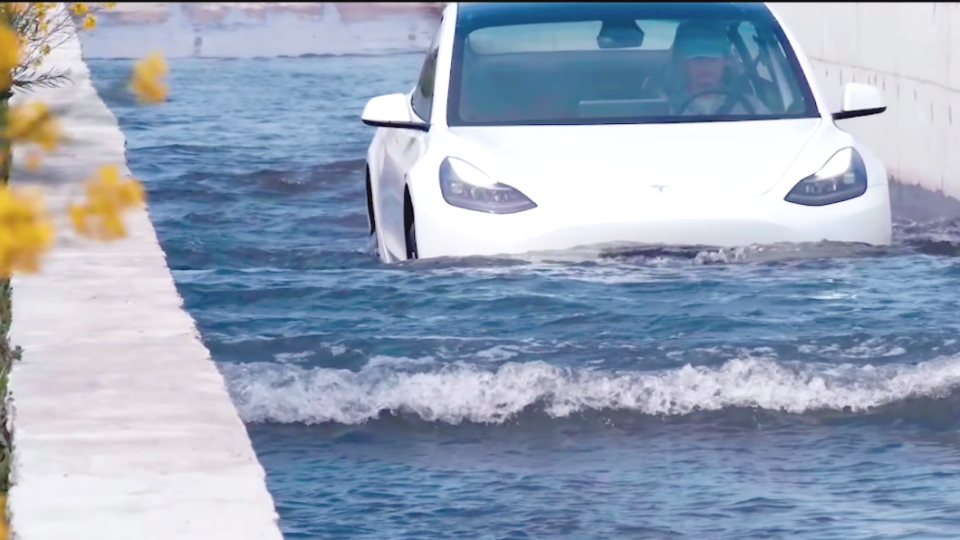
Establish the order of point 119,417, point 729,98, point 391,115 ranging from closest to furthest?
point 119,417, point 391,115, point 729,98

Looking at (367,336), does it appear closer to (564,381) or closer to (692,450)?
(564,381)

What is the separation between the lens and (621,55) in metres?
10.0

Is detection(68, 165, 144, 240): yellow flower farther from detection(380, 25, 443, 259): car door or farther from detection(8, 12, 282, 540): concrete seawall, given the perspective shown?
detection(380, 25, 443, 259): car door

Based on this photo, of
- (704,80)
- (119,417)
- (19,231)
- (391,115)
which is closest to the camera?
(19,231)

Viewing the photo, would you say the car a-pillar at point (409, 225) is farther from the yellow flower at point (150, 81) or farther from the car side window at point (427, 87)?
the yellow flower at point (150, 81)

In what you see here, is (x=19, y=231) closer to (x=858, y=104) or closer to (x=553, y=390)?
(x=553, y=390)

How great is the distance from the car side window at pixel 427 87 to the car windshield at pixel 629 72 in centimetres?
16

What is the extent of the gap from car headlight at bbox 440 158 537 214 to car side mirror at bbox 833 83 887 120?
1.49 meters

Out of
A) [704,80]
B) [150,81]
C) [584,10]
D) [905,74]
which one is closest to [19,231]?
[150,81]

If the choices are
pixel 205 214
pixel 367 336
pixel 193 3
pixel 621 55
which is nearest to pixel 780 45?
pixel 621 55

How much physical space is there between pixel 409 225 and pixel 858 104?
6.27 ft

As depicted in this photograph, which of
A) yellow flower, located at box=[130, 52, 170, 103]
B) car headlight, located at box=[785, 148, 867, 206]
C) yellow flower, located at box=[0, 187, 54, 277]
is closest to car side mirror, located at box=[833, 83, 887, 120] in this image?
car headlight, located at box=[785, 148, 867, 206]

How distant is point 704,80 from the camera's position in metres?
9.37

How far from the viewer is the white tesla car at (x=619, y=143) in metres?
8.28
